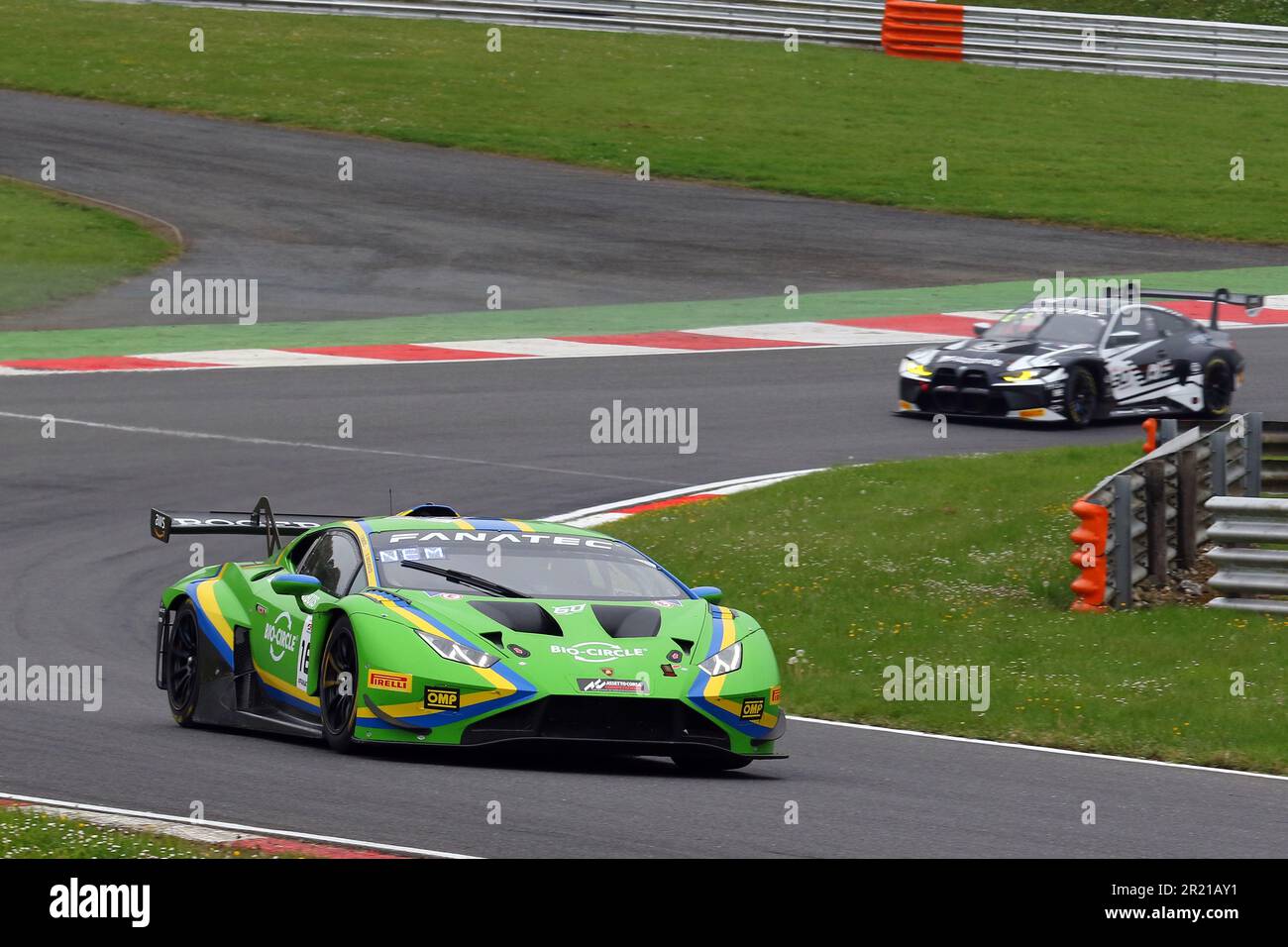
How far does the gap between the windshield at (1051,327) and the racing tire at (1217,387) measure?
129 cm

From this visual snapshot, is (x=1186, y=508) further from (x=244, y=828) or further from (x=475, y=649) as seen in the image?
(x=244, y=828)

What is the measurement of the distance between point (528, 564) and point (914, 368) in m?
12.8

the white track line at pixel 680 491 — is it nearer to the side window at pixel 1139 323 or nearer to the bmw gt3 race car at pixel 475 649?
the side window at pixel 1139 323

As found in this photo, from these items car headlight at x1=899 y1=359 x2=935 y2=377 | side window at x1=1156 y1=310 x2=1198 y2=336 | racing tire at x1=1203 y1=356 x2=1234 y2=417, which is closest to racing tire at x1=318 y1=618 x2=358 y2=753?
car headlight at x1=899 y1=359 x2=935 y2=377

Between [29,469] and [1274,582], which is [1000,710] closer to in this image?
[1274,582]

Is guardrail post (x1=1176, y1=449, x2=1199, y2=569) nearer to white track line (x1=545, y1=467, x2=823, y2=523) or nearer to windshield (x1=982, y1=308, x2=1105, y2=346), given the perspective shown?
white track line (x1=545, y1=467, x2=823, y2=523)

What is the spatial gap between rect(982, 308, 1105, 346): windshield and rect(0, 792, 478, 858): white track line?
51.9ft

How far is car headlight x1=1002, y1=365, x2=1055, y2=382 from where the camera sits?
73.0 feet

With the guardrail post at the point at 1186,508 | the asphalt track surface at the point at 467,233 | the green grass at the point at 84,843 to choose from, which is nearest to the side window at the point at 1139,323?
the asphalt track surface at the point at 467,233

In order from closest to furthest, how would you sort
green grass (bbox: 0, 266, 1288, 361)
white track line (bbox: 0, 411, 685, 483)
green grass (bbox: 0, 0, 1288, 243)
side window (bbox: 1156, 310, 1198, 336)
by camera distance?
→ white track line (bbox: 0, 411, 685, 483)
side window (bbox: 1156, 310, 1198, 336)
green grass (bbox: 0, 266, 1288, 361)
green grass (bbox: 0, 0, 1288, 243)

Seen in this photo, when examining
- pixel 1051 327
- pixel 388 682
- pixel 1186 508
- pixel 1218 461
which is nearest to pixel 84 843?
pixel 388 682

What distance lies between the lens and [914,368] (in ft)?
74.2
